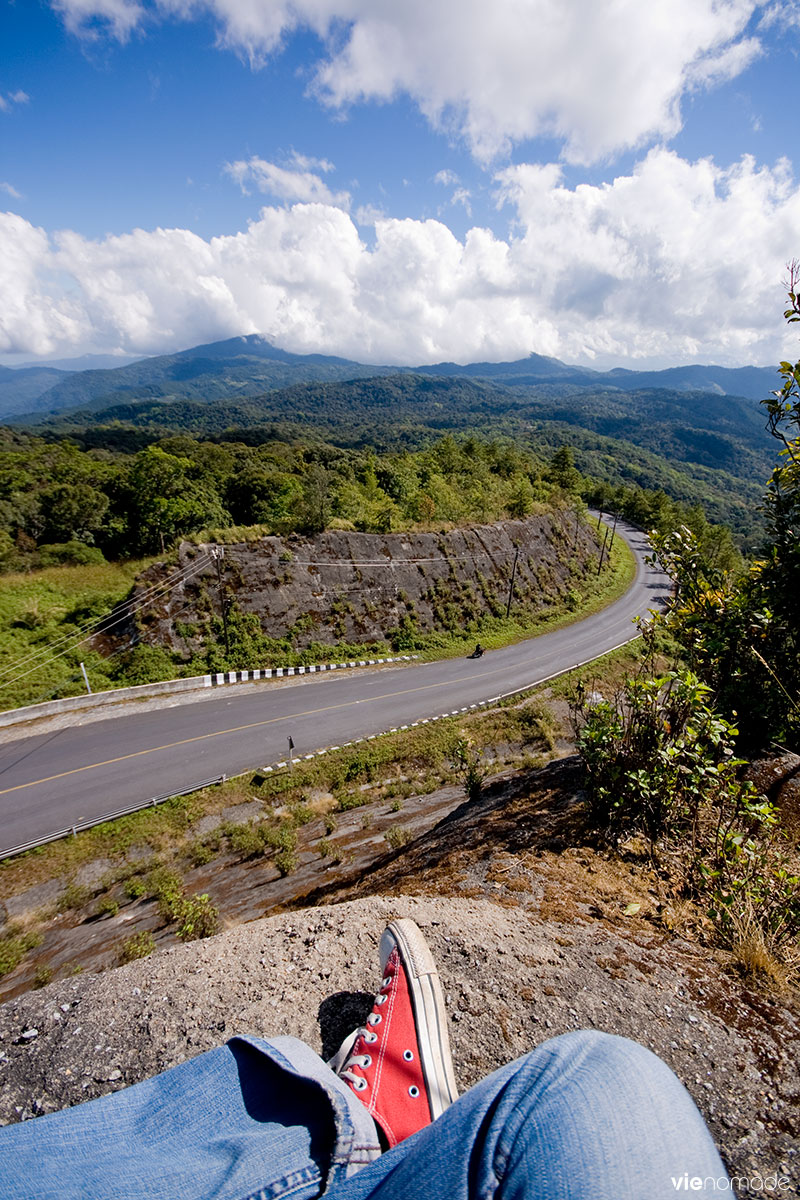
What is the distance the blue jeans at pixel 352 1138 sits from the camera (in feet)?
3.77

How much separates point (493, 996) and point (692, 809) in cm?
200

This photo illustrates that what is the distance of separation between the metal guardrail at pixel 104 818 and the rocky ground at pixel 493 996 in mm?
9541

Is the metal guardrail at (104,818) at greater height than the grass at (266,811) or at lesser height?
greater

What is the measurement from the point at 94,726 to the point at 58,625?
5.48 meters

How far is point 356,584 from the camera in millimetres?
25203

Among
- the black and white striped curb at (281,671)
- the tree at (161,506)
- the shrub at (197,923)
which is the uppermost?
the tree at (161,506)

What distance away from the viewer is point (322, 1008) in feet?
9.52

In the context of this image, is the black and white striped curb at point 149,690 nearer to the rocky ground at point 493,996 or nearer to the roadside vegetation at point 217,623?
the roadside vegetation at point 217,623

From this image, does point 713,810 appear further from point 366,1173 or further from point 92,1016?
point 92,1016

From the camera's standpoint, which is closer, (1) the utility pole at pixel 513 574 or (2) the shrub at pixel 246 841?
(2) the shrub at pixel 246 841

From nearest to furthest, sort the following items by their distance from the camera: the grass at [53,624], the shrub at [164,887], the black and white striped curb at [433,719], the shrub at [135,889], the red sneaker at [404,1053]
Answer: the red sneaker at [404,1053]
the shrub at [164,887]
the shrub at [135,889]
the black and white striped curb at [433,719]
the grass at [53,624]

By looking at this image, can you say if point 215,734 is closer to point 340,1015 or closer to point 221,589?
point 221,589

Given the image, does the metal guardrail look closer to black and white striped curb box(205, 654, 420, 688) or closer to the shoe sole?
black and white striped curb box(205, 654, 420, 688)

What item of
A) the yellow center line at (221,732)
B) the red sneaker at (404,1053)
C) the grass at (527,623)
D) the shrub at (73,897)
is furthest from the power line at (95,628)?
the red sneaker at (404,1053)
